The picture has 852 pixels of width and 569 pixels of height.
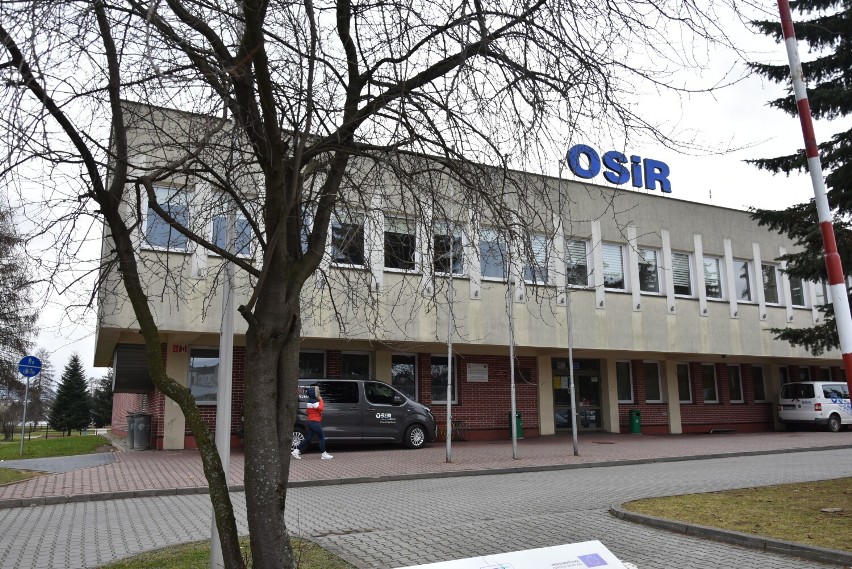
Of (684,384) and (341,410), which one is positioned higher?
(684,384)

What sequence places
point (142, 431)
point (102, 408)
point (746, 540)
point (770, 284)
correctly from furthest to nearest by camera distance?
point (102, 408) → point (770, 284) → point (142, 431) → point (746, 540)

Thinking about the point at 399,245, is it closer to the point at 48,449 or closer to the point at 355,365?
the point at 355,365

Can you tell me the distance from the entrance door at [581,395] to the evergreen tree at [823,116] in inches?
458

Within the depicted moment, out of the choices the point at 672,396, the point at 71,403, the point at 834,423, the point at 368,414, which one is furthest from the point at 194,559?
the point at 71,403

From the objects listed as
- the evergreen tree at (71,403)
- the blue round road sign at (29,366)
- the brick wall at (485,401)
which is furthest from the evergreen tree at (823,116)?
the evergreen tree at (71,403)

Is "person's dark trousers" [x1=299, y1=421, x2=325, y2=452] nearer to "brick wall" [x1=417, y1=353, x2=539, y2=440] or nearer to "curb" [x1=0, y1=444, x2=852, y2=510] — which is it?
"curb" [x1=0, y1=444, x2=852, y2=510]

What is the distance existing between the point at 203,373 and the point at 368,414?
487 centimetres

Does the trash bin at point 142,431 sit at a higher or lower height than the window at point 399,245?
lower

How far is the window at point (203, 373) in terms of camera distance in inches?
790

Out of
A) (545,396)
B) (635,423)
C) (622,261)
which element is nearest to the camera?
(622,261)

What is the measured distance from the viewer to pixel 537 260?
632 cm

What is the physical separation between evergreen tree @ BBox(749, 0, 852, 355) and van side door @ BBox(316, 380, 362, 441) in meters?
10.7

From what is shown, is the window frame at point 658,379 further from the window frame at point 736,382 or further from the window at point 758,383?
the window at point 758,383

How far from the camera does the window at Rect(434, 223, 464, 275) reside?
6641mm
